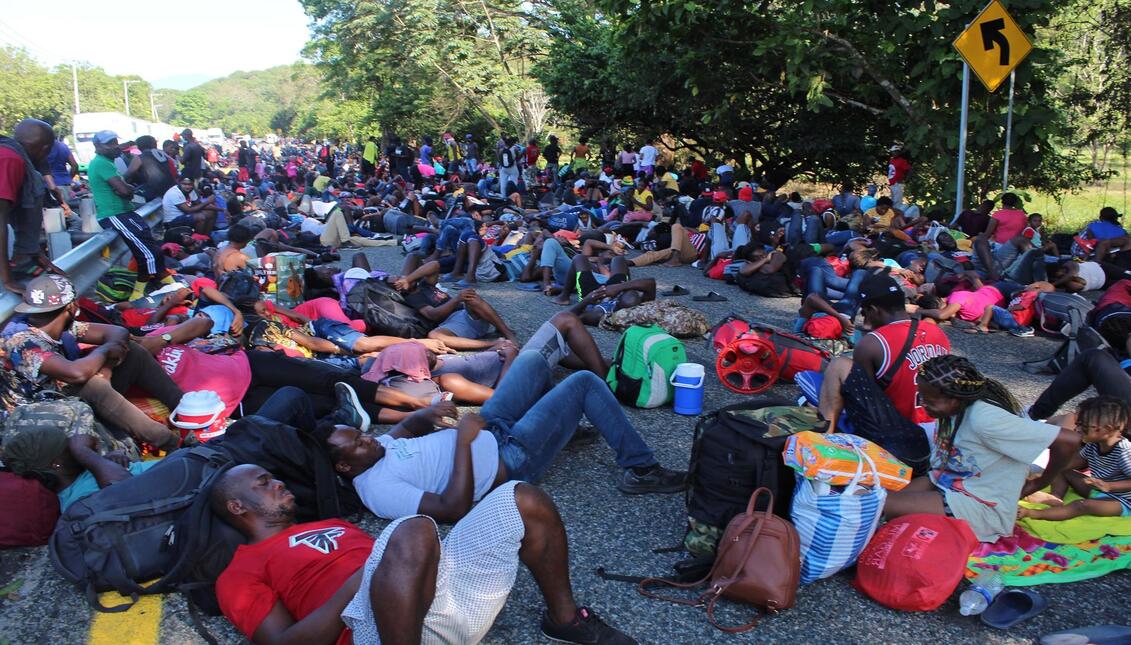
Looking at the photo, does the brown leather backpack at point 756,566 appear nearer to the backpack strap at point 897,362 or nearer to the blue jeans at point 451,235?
the backpack strap at point 897,362

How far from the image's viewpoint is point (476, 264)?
11.6m

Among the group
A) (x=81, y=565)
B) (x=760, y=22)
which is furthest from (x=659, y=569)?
(x=760, y=22)

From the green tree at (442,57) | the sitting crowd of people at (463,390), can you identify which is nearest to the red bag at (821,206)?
the sitting crowd of people at (463,390)

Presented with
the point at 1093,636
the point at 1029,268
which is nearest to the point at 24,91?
the point at 1029,268

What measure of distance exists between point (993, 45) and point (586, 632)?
464 inches

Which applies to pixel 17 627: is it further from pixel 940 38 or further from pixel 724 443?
pixel 940 38

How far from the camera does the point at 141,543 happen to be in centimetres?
357

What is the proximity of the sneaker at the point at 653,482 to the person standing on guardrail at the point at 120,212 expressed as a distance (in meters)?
6.80

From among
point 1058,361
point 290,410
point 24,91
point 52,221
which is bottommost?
point 1058,361

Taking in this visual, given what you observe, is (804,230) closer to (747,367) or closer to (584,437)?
(747,367)

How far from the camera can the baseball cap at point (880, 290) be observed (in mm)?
4973

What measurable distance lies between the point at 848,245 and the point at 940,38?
4.61 meters

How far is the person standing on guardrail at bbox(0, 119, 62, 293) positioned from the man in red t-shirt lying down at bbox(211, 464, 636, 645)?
170 inches

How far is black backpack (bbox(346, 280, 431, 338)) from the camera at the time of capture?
307 inches
